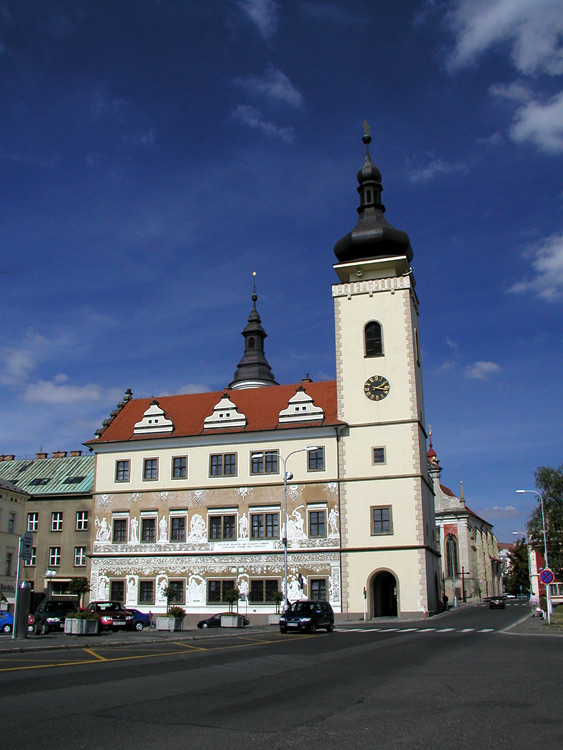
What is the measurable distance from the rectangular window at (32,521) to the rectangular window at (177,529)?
49.5ft

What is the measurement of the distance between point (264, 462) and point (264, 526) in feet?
13.4

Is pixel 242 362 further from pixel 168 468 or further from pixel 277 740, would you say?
pixel 277 740

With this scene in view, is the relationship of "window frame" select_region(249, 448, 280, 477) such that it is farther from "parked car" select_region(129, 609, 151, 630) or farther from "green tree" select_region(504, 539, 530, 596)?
"green tree" select_region(504, 539, 530, 596)

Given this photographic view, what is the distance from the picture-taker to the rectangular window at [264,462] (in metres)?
48.5

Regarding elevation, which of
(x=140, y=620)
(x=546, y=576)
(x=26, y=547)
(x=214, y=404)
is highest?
(x=214, y=404)

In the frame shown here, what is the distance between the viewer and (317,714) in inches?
380

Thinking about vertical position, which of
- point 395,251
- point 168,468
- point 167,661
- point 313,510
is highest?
point 395,251

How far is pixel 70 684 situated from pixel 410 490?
34360mm

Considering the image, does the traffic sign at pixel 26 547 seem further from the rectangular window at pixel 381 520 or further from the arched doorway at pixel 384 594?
the arched doorway at pixel 384 594

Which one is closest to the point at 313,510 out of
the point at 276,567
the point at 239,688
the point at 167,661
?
the point at 276,567

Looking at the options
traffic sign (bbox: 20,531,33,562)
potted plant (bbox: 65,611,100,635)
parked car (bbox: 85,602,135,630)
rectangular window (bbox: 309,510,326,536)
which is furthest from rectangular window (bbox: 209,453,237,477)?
traffic sign (bbox: 20,531,33,562)

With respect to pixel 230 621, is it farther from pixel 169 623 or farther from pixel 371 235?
pixel 371 235

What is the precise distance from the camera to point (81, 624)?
29.1 meters

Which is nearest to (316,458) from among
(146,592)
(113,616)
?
(146,592)
